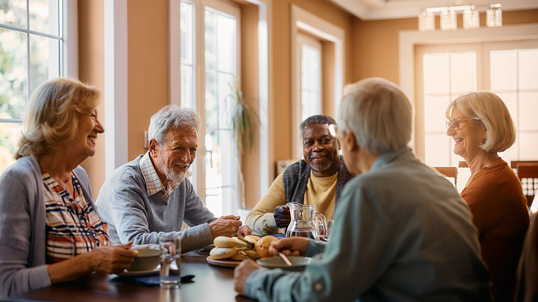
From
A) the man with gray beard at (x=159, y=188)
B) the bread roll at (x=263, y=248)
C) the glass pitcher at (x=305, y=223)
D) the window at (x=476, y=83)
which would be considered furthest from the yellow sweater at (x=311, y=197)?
the window at (x=476, y=83)

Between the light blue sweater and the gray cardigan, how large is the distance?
746 millimetres

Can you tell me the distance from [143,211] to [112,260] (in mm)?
673

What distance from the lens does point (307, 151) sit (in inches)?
104

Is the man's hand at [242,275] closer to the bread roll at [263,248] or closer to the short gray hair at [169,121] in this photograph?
the bread roll at [263,248]

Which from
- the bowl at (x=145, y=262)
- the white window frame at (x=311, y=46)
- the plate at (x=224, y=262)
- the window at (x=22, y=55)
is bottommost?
the plate at (x=224, y=262)

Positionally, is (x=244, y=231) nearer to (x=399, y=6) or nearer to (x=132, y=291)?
(x=132, y=291)

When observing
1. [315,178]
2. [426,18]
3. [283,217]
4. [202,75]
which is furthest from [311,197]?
[426,18]

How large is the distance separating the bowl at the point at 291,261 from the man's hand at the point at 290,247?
0.04m

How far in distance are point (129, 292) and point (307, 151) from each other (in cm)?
148

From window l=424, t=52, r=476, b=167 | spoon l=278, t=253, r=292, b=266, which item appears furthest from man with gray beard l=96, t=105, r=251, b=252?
window l=424, t=52, r=476, b=167

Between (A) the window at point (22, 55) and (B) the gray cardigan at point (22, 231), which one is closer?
(B) the gray cardigan at point (22, 231)

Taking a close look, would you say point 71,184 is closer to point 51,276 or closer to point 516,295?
point 51,276

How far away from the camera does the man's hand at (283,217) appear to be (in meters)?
2.20

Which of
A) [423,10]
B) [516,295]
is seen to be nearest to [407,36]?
[423,10]
